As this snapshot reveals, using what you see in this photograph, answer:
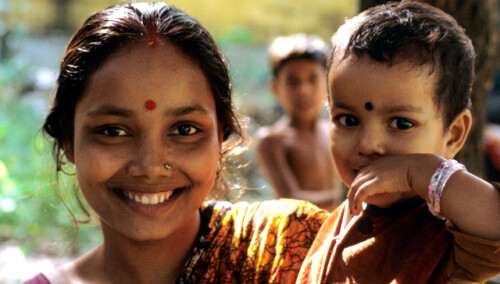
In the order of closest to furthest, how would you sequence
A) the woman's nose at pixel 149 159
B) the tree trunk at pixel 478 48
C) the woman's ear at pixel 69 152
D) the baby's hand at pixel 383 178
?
the baby's hand at pixel 383 178, the woman's nose at pixel 149 159, the woman's ear at pixel 69 152, the tree trunk at pixel 478 48

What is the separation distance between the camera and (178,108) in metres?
1.79

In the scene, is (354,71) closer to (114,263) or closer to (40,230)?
(114,263)

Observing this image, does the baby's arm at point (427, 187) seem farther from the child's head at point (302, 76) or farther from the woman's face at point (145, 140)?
the child's head at point (302, 76)

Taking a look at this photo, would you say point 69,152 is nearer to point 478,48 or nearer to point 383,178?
point 383,178

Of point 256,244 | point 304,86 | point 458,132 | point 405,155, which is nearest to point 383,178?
point 405,155

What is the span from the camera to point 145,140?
1761 mm

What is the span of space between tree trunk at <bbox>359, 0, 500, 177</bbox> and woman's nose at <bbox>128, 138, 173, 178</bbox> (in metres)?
1.10

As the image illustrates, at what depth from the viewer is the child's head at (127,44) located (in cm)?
183

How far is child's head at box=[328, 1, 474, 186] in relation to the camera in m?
1.51

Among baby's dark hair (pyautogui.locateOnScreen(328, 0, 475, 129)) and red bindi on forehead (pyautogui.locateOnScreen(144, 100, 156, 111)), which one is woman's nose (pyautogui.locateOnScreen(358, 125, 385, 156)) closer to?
baby's dark hair (pyautogui.locateOnScreen(328, 0, 475, 129))

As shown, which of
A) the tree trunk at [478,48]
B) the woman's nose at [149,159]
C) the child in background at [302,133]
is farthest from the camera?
the child in background at [302,133]

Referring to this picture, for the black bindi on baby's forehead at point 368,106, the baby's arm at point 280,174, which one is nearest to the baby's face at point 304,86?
the baby's arm at point 280,174

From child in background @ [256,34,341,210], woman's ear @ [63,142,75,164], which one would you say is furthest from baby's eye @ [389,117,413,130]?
child in background @ [256,34,341,210]

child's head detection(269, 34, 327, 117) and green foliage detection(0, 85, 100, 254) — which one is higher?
child's head detection(269, 34, 327, 117)
